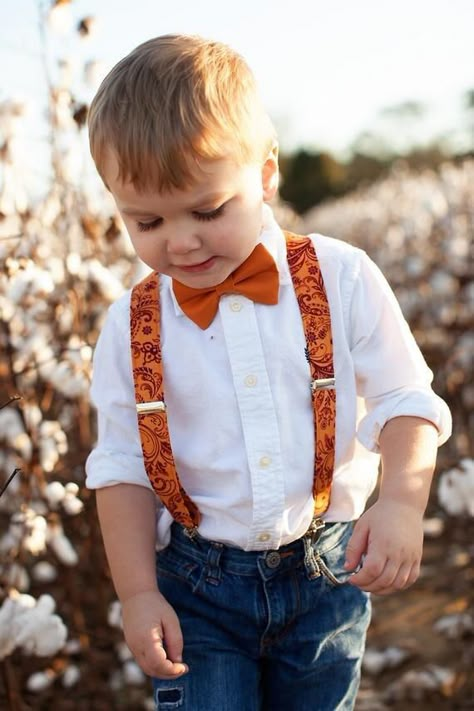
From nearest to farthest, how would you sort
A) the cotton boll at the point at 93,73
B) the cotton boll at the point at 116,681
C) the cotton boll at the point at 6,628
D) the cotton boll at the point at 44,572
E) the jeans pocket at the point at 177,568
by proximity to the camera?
the jeans pocket at the point at 177,568 < the cotton boll at the point at 6,628 < the cotton boll at the point at 93,73 < the cotton boll at the point at 116,681 < the cotton boll at the point at 44,572

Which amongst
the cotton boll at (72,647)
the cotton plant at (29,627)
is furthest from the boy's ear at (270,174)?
the cotton boll at (72,647)

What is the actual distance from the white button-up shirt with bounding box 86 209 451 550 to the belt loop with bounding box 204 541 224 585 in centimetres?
2

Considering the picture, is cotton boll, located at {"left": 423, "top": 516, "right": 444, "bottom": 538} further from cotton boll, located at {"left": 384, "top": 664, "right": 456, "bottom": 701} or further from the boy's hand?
the boy's hand

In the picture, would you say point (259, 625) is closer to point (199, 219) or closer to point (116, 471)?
point (116, 471)

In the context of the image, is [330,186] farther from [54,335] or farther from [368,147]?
[54,335]

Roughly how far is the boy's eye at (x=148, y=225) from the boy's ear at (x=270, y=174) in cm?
20

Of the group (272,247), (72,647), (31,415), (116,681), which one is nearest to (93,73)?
(31,415)

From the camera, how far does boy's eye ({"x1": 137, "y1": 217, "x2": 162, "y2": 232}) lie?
1.36 metres

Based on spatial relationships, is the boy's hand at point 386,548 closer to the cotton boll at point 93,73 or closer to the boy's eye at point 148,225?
the boy's eye at point 148,225

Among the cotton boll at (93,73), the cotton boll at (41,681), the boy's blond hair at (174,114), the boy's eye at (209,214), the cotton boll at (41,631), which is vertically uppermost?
the boy's blond hair at (174,114)

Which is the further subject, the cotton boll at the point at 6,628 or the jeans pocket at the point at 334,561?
the cotton boll at the point at 6,628

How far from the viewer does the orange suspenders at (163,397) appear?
1464 mm

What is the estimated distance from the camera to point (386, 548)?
1.34m

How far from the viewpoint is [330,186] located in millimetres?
31750
